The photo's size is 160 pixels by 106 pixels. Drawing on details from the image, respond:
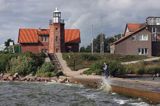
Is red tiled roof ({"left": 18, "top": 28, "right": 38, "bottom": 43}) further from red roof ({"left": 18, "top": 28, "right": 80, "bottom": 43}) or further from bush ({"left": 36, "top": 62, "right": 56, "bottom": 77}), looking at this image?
bush ({"left": 36, "top": 62, "right": 56, "bottom": 77})

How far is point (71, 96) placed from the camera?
132ft

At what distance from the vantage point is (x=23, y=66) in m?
69.2

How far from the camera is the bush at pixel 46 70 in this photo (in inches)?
2586

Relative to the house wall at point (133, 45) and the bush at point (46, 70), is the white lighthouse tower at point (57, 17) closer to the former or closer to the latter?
the house wall at point (133, 45)

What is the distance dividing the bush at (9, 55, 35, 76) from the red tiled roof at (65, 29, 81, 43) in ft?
94.5

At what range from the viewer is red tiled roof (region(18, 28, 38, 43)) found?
328ft

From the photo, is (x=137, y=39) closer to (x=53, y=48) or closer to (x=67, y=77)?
(x=53, y=48)

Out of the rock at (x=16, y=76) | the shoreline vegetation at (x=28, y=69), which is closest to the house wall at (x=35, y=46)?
the shoreline vegetation at (x=28, y=69)

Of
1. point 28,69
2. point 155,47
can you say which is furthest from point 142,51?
point 28,69

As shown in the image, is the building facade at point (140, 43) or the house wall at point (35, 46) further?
the house wall at point (35, 46)

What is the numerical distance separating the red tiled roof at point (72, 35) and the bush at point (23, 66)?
1134 inches

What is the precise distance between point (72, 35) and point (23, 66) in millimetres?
33801

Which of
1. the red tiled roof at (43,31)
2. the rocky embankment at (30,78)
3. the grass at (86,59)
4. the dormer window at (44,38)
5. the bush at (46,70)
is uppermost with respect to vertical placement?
the red tiled roof at (43,31)

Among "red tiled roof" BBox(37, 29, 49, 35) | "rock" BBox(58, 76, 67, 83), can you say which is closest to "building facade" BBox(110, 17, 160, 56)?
"red tiled roof" BBox(37, 29, 49, 35)
